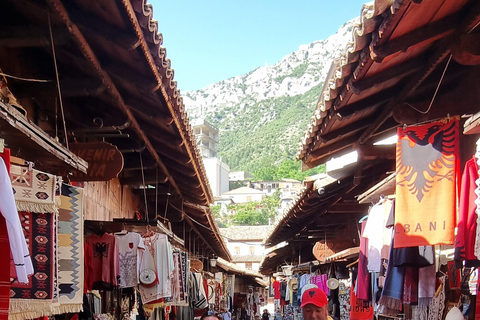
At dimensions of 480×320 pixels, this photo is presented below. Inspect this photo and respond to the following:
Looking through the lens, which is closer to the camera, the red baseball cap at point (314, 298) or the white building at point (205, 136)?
the red baseball cap at point (314, 298)

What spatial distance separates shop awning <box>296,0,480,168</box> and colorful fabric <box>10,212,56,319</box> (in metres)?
2.95

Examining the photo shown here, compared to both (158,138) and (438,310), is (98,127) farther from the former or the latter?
(438,310)

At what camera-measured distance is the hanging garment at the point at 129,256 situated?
25.2ft

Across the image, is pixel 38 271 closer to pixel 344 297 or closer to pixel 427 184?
pixel 427 184

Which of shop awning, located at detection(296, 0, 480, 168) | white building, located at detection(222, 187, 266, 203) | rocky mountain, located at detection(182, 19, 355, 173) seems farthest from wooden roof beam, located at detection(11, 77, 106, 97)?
rocky mountain, located at detection(182, 19, 355, 173)

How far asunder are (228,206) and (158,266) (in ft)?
319

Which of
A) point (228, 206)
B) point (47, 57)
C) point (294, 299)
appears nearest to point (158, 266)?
point (47, 57)

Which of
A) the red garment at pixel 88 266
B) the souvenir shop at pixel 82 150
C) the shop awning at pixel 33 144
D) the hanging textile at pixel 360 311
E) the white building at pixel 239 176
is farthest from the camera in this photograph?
the white building at pixel 239 176

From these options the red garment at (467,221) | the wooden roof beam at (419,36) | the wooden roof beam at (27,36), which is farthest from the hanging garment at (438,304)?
the wooden roof beam at (27,36)

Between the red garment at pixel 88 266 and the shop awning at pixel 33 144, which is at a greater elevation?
the shop awning at pixel 33 144

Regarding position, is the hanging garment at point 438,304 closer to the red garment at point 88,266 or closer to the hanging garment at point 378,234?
the hanging garment at point 378,234

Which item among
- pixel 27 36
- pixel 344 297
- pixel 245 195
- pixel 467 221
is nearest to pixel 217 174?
pixel 245 195

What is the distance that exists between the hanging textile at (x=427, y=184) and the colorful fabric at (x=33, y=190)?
9.75 ft

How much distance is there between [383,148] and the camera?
762 cm
